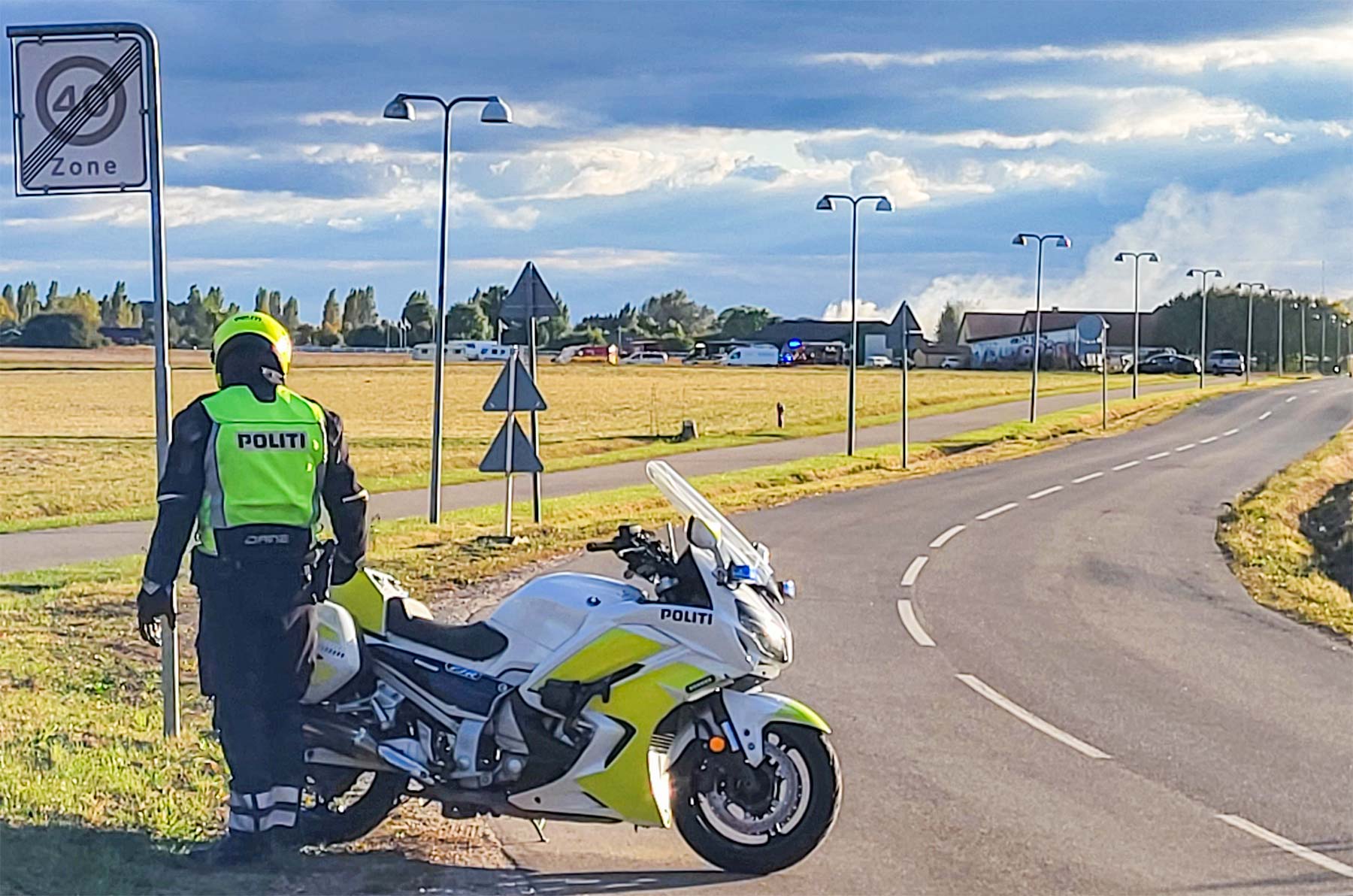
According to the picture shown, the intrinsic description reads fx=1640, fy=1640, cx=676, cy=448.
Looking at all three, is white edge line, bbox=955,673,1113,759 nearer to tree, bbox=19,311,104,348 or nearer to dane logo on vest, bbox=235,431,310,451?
dane logo on vest, bbox=235,431,310,451

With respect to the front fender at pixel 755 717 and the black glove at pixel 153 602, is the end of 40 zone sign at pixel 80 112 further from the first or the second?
the front fender at pixel 755 717

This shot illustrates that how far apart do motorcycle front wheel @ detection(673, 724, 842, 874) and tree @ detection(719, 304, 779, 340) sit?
175236mm

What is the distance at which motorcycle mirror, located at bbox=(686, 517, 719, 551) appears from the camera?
594 centimetres

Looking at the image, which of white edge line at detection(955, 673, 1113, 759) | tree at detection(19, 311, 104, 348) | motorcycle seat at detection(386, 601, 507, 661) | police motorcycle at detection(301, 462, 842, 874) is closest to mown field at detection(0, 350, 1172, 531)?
tree at detection(19, 311, 104, 348)

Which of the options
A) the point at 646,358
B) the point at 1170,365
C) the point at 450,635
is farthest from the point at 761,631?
the point at 646,358

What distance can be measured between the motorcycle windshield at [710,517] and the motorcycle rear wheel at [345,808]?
4.82 feet

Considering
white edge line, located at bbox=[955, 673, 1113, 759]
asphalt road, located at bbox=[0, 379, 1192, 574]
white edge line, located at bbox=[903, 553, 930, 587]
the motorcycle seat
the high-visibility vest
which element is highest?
the high-visibility vest

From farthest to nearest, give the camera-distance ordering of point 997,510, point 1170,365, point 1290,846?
point 1170,365 → point 997,510 → point 1290,846

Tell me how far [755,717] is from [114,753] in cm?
319

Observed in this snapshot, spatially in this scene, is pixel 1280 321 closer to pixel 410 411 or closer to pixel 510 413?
pixel 410 411

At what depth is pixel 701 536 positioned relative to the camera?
19.5ft

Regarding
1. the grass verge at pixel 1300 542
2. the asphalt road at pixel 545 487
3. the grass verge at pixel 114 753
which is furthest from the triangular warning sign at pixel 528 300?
the grass verge at pixel 1300 542

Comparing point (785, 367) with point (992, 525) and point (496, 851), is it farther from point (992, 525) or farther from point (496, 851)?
point (496, 851)

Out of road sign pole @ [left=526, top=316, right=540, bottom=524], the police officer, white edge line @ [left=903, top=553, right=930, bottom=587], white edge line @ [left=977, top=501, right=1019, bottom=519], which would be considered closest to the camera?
the police officer
